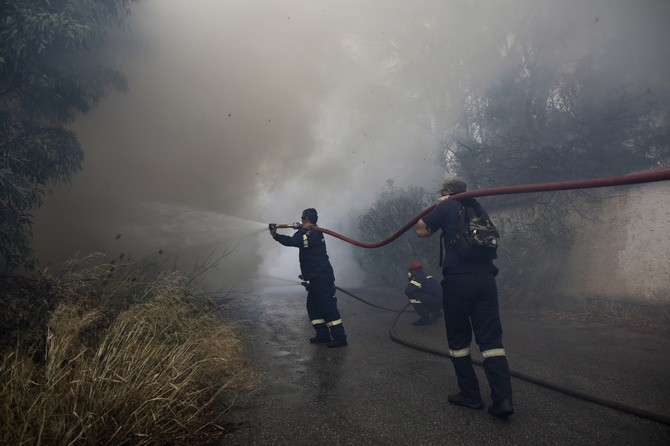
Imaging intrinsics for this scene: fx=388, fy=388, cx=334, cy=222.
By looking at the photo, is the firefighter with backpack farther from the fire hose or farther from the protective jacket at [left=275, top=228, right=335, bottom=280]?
the protective jacket at [left=275, top=228, right=335, bottom=280]

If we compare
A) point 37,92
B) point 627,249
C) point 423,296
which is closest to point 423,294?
point 423,296

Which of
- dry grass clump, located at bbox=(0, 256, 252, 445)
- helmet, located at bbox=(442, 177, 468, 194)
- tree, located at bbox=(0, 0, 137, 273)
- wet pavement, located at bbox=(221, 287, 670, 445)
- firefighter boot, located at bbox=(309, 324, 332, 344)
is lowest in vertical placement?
wet pavement, located at bbox=(221, 287, 670, 445)

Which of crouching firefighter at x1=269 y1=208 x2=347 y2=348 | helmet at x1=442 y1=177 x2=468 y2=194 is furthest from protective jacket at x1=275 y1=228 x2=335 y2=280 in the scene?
helmet at x1=442 y1=177 x2=468 y2=194

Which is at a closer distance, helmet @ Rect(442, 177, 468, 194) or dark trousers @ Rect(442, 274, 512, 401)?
dark trousers @ Rect(442, 274, 512, 401)

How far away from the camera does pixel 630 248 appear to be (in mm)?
6215

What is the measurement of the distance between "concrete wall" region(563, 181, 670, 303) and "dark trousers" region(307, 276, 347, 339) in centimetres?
483

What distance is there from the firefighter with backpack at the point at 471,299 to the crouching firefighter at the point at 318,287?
6.19 feet

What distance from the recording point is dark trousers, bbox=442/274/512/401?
103 inches

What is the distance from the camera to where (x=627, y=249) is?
246 inches

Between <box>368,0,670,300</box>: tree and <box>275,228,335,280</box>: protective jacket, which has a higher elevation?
<box>368,0,670,300</box>: tree

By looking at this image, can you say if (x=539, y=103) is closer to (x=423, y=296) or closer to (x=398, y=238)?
(x=398, y=238)

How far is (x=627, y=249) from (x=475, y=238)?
5125 millimetres

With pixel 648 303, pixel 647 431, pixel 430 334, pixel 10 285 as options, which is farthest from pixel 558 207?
pixel 10 285

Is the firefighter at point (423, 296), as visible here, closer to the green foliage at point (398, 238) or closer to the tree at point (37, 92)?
the green foliage at point (398, 238)
